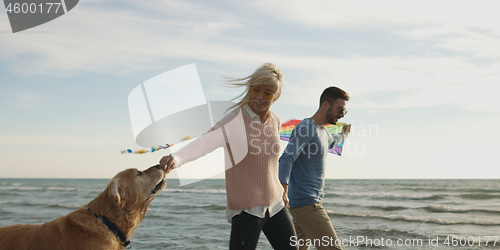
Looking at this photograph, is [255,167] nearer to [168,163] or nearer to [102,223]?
[168,163]

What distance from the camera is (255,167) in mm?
3350

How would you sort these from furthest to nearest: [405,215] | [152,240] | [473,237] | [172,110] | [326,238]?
[405,215], [473,237], [152,240], [326,238], [172,110]

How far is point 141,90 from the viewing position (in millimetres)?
3580

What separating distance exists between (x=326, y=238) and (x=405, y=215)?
13698mm

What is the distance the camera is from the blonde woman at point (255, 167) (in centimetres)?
326

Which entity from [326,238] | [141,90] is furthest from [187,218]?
[141,90]

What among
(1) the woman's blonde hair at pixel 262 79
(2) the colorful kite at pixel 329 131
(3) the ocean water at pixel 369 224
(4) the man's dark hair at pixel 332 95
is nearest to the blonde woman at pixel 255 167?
Result: (1) the woman's blonde hair at pixel 262 79

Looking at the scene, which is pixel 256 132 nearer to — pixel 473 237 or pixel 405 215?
pixel 473 237

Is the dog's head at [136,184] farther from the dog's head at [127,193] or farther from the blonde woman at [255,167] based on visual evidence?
the blonde woman at [255,167]

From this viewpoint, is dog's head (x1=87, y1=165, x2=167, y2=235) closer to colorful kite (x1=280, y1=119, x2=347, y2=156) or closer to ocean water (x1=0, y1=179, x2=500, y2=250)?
colorful kite (x1=280, y1=119, x2=347, y2=156)

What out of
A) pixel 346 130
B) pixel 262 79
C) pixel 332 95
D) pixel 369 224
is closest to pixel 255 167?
pixel 262 79

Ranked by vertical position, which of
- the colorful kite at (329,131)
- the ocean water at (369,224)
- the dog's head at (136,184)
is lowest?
the ocean water at (369,224)

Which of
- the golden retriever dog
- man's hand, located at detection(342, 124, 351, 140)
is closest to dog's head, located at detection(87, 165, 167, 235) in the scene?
the golden retriever dog

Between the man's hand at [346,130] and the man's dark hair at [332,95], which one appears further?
the man's hand at [346,130]
